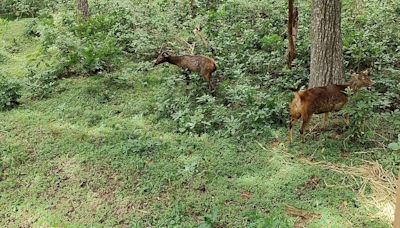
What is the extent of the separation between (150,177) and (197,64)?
2726mm

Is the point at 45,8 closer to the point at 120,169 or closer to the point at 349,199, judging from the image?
the point at 120,169

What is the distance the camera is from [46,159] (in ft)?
18.5

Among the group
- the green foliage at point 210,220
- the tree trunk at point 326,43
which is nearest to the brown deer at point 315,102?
the tree trunk at point 326,43

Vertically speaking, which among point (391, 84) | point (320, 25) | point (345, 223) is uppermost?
point (320, 25)

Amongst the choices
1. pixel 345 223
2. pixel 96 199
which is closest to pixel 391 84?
pixel 345 223

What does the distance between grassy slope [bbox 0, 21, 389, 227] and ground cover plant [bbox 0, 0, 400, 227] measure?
18mm

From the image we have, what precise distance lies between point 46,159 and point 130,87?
250 cm

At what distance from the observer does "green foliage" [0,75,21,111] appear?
23.4 feet

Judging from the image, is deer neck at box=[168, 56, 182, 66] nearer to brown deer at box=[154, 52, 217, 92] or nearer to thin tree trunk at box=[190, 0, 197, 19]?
brown deer at box=[154, 52, 217, 92]

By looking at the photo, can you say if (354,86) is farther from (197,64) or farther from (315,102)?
(197,64)

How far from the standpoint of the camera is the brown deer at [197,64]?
7.04 meters

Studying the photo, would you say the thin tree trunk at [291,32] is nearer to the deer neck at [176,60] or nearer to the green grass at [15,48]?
the deer neck at [176,60]

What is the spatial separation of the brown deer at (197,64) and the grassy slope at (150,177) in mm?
1133

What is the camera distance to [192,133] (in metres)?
5.92
